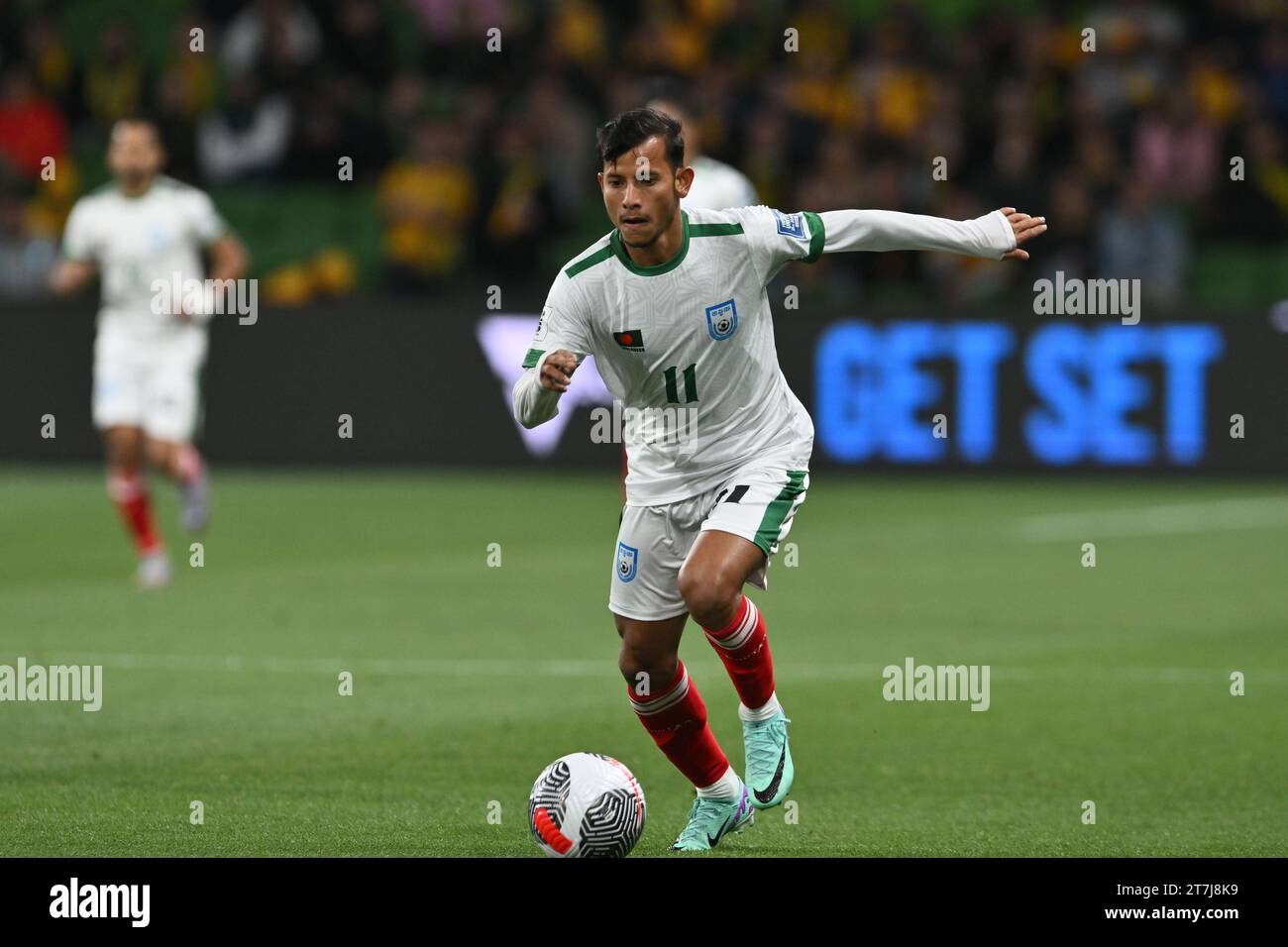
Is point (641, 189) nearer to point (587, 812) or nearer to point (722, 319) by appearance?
point (722, 319)

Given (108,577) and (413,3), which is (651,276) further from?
(413,3)

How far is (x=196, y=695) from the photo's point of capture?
Answer: 30.4 ft

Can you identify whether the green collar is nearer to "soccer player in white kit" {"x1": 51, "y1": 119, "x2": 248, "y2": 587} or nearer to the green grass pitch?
the green grass pitch

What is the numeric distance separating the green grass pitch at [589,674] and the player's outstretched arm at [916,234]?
1.75 m

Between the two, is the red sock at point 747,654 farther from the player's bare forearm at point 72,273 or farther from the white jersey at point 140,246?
the white jersey at point 140,246

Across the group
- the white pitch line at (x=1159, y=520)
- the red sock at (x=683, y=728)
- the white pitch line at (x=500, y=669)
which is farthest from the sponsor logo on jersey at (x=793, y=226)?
the white pitch line at (x=1159, y=520)

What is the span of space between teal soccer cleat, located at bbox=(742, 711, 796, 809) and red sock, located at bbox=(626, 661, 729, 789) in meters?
0.20

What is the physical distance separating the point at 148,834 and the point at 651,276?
2181 millimetres

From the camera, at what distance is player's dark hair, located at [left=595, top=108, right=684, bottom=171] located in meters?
6.42

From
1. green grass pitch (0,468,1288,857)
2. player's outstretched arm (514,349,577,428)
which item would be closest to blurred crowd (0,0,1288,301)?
green grass pitch (0,468,1288,857)

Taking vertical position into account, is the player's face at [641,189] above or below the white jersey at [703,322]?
above

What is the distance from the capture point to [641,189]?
21.1 ft

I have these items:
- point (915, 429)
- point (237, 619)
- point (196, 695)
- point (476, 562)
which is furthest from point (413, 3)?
point (196, 695)

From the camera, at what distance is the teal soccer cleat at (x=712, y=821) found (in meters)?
6.56
